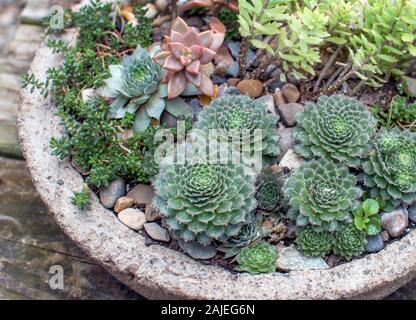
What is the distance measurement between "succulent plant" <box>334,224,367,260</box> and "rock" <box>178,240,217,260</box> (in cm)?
29

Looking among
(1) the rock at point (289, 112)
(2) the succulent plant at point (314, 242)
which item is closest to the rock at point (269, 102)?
(1) the rock at point (289, 112)

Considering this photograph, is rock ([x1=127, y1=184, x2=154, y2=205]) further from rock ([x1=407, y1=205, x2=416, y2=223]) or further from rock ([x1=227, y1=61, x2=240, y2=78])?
rock ([x1=407, y1=205, x2=416, y2=223])

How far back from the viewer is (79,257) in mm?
1849

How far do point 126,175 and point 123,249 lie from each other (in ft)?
0.71

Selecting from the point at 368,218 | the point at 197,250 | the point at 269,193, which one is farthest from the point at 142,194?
the point at 368,218

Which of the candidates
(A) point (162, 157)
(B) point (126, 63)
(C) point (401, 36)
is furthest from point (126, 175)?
(C) point (401, 36)

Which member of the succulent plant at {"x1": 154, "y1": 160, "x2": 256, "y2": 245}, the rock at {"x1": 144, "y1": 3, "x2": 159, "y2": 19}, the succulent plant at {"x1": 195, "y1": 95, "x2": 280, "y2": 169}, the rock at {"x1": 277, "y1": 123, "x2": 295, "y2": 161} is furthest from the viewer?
the rock at {"x1": 144, "y1": 3, "x2": 159, "y2": 19}

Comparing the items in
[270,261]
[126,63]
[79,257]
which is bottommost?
[79,257]

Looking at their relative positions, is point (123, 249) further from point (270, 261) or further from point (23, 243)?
point (23, 243)

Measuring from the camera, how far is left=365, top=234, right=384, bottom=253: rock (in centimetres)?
146

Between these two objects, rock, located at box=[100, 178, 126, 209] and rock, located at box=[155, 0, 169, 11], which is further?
rock, located at box=[155, 0, 169, 11]

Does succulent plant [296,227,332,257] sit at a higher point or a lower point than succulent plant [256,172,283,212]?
lower

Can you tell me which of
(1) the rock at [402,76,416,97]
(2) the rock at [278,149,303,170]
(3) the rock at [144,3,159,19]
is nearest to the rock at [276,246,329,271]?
(2) the rock at [278,149,303,170]

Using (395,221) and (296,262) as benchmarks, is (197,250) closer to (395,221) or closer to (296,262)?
(296,262)
